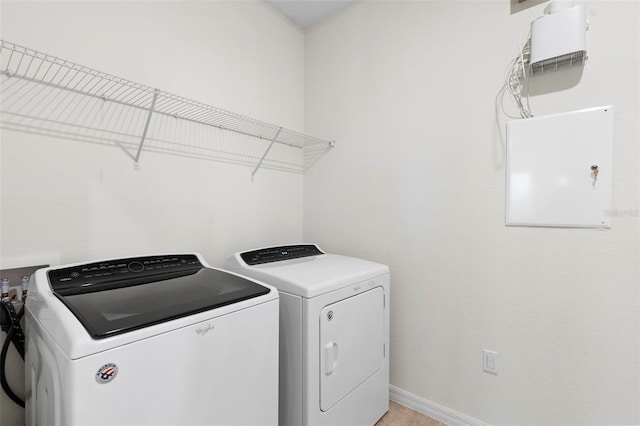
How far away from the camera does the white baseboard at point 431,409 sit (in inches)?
70.4

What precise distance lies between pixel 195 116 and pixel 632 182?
225cm

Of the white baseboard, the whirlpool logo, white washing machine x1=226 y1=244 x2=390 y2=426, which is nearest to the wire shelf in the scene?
white washing machine x1=226 y1=244 x2=390 y2=426

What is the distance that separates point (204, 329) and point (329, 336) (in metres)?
0.66

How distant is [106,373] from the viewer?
846 millimetres

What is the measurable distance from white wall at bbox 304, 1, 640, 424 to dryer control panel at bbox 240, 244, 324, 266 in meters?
0.32

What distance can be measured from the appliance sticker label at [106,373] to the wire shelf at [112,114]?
1.07m

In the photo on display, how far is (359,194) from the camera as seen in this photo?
2.26 m

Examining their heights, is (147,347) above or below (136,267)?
below

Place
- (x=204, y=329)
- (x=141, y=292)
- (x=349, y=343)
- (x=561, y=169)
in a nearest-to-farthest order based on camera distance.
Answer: (x=204, y=329), (x=141, y=292), (x=561, y=169), (x=349, y=343)

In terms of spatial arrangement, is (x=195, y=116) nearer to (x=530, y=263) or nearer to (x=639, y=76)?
(x=530, y=263)

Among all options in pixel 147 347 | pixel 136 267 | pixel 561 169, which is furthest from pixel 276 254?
pixel 561 169

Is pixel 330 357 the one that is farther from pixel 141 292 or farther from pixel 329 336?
pixel 141 292

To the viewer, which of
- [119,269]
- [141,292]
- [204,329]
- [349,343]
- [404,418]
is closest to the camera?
[204,329]

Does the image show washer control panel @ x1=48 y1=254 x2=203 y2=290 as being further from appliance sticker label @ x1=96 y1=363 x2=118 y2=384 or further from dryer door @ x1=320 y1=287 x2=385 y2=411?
dryer door @ x1=320 y1=287 x2=385 y2=411
